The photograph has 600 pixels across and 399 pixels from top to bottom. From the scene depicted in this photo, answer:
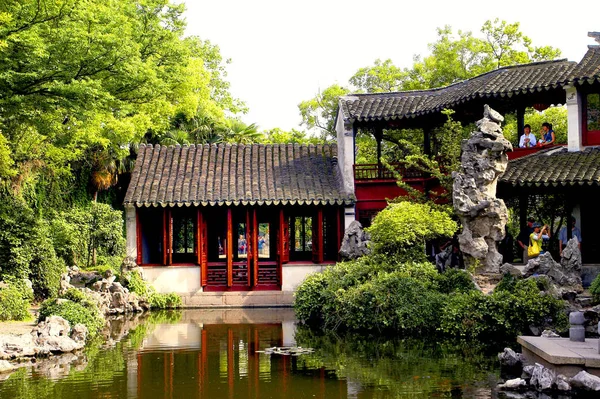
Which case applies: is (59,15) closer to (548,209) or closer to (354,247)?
(354,247)

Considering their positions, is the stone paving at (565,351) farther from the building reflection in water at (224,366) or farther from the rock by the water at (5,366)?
Answer: the rock by the water at (5,366)

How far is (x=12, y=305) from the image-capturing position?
15578 mm

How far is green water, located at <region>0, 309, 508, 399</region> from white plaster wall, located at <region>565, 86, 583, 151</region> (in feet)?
22.7

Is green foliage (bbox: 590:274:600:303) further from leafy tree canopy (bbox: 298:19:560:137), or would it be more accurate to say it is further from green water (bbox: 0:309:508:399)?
leafy tree canopy (bbox: 298:19:560:137)

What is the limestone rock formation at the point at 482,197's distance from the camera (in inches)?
612

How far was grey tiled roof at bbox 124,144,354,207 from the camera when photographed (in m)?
20.6

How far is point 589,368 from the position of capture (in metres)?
9.66

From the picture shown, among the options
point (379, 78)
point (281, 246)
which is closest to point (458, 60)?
point (379, 78)

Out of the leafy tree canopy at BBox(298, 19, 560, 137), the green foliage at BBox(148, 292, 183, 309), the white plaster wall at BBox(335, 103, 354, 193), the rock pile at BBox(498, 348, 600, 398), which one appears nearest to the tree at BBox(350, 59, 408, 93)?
the leafy tree canopy at BBox(298, 19, 560, 137)

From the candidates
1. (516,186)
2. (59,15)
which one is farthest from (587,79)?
(59,15)

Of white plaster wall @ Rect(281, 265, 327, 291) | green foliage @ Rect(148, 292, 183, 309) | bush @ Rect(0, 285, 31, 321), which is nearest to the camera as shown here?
bush @ Rect(0, 285, 31, 321)

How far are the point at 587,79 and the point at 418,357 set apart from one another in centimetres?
836

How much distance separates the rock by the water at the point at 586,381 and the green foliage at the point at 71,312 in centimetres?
857

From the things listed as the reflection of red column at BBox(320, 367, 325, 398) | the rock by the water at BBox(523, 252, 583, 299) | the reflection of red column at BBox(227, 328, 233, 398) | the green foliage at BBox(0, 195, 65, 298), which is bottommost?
the reflection of red column at BBox(320, 367, 325, 398)
